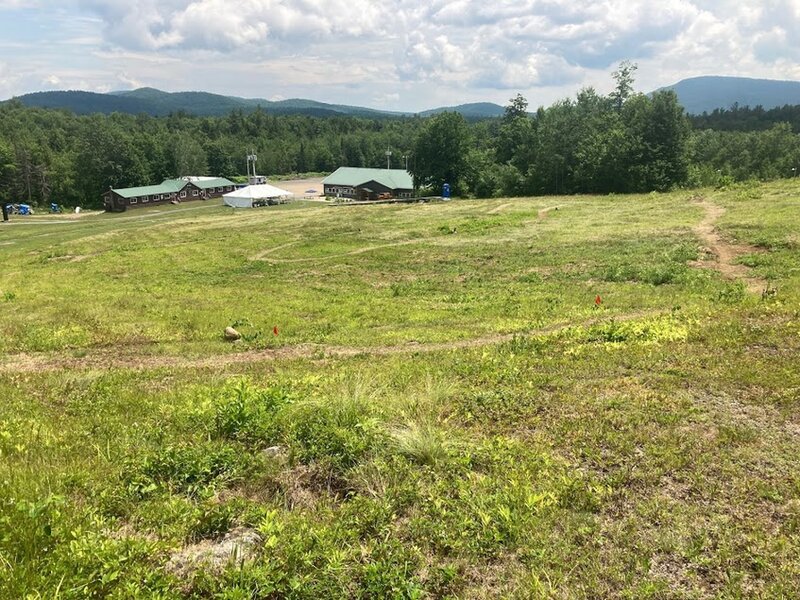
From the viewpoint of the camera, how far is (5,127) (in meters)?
→ 144

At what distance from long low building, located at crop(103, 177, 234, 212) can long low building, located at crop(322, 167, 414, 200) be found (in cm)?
2512

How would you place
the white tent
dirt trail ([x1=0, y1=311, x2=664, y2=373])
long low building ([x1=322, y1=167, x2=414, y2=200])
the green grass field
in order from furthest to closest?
long low building ([x1=322, y1=167, x2=414, y2=200])
the white tent
dirt trail ([x1=0, y1=311, x2=664, y2=373])
the green grass field

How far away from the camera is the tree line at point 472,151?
2410 inches

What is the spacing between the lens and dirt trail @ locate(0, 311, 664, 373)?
1353 cm

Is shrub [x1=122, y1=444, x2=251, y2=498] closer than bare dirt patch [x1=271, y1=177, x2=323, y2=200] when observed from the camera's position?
Yes

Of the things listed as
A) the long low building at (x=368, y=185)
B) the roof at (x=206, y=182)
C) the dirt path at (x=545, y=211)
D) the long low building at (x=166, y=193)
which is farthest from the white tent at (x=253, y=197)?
the dirt path at (x=545, y=211)

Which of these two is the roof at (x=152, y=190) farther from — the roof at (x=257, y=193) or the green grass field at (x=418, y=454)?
the green grass field at (x=418, y=454)

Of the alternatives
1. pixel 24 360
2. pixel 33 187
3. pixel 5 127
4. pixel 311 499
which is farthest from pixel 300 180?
pixel 311 499

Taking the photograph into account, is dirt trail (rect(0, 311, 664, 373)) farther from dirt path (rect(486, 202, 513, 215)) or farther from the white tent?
the white tent

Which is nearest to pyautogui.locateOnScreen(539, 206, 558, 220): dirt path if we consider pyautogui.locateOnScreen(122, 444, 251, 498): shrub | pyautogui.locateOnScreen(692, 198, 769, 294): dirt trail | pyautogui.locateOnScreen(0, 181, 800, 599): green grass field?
pyautogui.locateOnScreen(692, 198, 769, 294): dirt trail

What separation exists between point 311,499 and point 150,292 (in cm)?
2168

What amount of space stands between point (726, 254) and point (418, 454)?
2251 cm

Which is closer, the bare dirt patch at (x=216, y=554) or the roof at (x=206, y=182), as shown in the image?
the bare dirt patch at (x=216, y=554)

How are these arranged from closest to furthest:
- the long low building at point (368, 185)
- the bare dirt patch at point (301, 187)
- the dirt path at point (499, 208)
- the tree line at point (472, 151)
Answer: the dirt path at point (499, 208) → the tree line at point (472, 151) → the long low building at point (368, 185) → the bare dirt patch at point (301, 187)
